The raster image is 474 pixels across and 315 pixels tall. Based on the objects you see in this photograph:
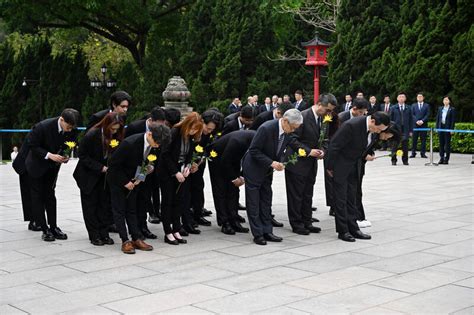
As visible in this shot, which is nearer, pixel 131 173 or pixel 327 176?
pixel 131 173

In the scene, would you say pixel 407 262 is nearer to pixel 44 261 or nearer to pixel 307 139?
pixel 307 139

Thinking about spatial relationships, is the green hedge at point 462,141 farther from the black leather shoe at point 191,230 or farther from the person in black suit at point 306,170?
the black leather shoe at point 191,230

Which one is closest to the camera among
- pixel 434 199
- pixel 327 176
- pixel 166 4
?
pixel 327 176

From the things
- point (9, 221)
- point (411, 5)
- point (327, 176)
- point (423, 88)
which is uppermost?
point (411, 5)

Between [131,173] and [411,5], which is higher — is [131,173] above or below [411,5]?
below

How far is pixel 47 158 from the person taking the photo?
9031mm

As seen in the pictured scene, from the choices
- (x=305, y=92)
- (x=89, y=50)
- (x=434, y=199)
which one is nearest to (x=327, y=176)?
(x=434, y=199)

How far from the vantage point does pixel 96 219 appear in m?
9.27

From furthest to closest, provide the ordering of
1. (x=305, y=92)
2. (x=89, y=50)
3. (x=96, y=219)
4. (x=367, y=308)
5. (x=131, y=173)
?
(x=89, y=50) → (x=305, y=92) → (x=96, y=219) → (x=131, y=173) → (x=367, y=308)

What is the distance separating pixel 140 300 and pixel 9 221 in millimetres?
4977

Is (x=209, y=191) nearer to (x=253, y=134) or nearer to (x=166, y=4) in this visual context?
(x=253, y=134)

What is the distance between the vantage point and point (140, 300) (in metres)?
6.57

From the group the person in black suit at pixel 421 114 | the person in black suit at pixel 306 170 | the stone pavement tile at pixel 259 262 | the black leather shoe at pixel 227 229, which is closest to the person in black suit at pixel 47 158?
the black leather shoe at pixel 227 229

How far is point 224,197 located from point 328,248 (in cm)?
175
